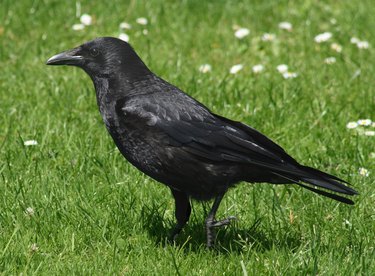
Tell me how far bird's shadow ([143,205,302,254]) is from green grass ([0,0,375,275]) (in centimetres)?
1

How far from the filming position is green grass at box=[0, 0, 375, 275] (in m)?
4.22

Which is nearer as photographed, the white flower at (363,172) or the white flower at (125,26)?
the white flower at (363,172)

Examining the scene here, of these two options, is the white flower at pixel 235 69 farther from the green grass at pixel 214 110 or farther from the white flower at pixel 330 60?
the white flower at pixel 330 60

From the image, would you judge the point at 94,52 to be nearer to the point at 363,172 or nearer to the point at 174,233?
the point at 174,233

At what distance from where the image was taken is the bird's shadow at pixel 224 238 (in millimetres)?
4359

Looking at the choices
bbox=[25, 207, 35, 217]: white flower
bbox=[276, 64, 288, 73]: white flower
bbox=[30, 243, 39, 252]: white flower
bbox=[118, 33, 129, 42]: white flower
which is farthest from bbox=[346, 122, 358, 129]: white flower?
bbox=[30, 243, 39, 252]: white flower

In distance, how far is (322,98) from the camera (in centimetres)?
653

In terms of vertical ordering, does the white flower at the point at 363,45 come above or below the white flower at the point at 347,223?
above

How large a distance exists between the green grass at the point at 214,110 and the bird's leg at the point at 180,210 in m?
0.07

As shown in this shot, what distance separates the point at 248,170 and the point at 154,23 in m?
3.82

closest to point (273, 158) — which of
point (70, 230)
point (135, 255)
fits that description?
point (135, 255)

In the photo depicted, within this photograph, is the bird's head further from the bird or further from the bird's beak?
the bird

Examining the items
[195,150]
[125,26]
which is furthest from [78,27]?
[195,150]

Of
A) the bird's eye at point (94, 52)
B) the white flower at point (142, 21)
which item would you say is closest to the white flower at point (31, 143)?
the bird's eye at point (94, 52)
